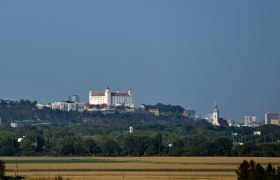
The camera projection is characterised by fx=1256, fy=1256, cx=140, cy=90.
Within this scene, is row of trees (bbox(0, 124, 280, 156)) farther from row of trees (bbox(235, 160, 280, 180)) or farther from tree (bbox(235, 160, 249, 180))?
row of trees (bbox(235, 160, 280, 180))

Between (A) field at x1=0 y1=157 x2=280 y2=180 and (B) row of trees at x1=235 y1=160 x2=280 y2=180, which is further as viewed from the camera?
(A) field at x1=0 y1=157 x2=280 y2=180

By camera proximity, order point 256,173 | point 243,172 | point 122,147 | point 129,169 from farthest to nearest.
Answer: point 122,147 < point 129,169 < point 243,172 < point 256,173

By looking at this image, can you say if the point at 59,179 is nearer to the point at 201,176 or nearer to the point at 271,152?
the point at 201,176

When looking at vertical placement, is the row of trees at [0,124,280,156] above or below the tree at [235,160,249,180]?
above

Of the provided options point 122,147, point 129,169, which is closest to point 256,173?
point 129,169

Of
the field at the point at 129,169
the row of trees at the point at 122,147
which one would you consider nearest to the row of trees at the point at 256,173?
the field at the point at 129,169

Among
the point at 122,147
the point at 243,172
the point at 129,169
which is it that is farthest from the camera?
the point at 122,147

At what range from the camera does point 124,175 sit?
82875 mm

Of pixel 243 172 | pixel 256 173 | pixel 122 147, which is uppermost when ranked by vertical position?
pixel 122 147

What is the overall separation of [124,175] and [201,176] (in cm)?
539

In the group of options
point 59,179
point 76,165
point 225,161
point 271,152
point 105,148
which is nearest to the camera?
point 59,179

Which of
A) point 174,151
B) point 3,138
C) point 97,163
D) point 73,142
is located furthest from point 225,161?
point 3,138

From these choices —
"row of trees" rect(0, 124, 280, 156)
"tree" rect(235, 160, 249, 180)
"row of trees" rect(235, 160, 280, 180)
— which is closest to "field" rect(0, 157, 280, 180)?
"tree" rect(235, 160, 249, 180)

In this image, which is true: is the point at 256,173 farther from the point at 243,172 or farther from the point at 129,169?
the point at 129,169
